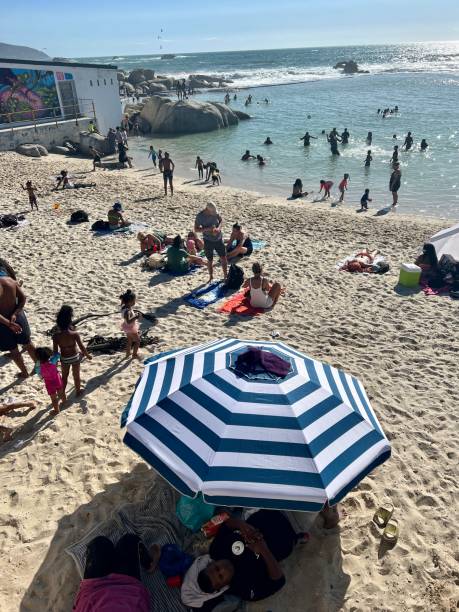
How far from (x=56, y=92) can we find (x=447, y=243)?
85.0ft

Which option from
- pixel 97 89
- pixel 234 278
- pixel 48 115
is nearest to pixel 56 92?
pixel 48 115

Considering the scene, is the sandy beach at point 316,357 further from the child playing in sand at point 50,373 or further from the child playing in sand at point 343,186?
the child playing in sand at point 343,186

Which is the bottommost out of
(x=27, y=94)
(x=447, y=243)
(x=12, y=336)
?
(x=447, y=243)

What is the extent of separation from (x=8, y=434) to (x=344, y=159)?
23.5m

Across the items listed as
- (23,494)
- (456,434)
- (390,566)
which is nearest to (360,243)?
(456,434)

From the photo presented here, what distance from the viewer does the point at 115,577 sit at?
3.40m

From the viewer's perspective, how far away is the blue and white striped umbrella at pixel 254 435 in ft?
11.0

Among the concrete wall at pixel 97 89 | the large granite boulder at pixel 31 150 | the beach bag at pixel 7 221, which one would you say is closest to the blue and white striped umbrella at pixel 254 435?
the beach bag at pixel 7 221

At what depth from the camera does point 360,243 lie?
12.4 metres

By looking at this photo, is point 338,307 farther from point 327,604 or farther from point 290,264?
point 327,604

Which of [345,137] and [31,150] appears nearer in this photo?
[31,150]

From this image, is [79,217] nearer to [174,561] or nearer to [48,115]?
[174,561]

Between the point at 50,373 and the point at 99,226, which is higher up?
the point at 50,373

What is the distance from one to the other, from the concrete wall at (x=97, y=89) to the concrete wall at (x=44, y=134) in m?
1.71
